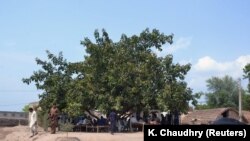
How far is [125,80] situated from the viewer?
87.3ft

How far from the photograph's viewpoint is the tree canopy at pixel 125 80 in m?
26.9

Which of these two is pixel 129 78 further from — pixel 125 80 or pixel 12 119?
pixel 12 119

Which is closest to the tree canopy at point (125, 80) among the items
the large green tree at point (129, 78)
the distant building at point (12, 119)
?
the large green tree at point (129, 78)

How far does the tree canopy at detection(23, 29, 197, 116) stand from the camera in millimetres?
26875

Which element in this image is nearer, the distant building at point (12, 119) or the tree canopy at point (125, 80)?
the tree canopy at point (125, 80)

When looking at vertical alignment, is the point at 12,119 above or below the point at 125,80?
below

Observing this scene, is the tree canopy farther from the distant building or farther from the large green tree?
the distant building

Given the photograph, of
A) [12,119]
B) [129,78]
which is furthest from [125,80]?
[12,119]

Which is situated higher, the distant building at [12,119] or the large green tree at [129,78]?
the large green tree at [129,78]

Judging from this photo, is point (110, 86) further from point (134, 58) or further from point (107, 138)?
point (107, 138)

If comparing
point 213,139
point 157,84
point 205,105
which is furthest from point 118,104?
point 205,105

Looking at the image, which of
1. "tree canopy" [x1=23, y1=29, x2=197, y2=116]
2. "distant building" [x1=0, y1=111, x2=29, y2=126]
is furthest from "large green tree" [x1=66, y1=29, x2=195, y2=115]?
"distant building" [x1=0, y1=111, x2=29, y2=126]

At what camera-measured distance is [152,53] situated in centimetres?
2834

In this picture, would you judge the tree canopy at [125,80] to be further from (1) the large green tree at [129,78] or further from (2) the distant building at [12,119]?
(2) the distant building at [12,119]
